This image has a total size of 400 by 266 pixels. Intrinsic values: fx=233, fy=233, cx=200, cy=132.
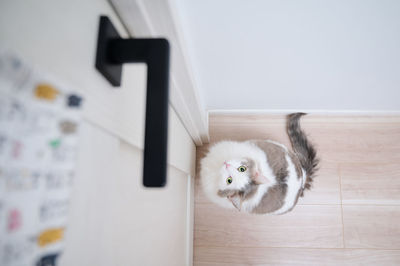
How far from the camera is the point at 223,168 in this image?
3.40 ft

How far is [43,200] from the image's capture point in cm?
17

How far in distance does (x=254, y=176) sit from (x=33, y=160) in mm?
962

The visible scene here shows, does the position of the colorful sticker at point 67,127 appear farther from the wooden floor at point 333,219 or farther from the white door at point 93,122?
the wooden floor at point 333,219

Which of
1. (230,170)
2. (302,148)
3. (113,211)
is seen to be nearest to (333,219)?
(302,148)

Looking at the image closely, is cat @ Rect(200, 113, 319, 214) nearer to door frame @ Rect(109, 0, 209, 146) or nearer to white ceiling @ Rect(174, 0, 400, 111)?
white ceiling @ Rect(174, 0, 400, 111)

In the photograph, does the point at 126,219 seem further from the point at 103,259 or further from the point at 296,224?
the point at 296,224

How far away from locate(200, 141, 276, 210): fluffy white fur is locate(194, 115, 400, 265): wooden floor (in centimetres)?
16

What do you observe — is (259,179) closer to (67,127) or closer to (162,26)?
(162,26)

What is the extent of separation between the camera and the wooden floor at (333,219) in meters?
1.28

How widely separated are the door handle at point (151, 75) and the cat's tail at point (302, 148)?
1217 millimetres

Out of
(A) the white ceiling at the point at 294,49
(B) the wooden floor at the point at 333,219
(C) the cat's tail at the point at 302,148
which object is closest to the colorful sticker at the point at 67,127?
(A) the white ceiling at the point at 294,49

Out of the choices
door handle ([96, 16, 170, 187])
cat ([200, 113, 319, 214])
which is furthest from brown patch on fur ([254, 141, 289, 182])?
door handle ([96, 16, 170, 187])

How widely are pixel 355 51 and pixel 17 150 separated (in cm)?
87

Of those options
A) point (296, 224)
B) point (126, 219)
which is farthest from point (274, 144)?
point (126, 219)
